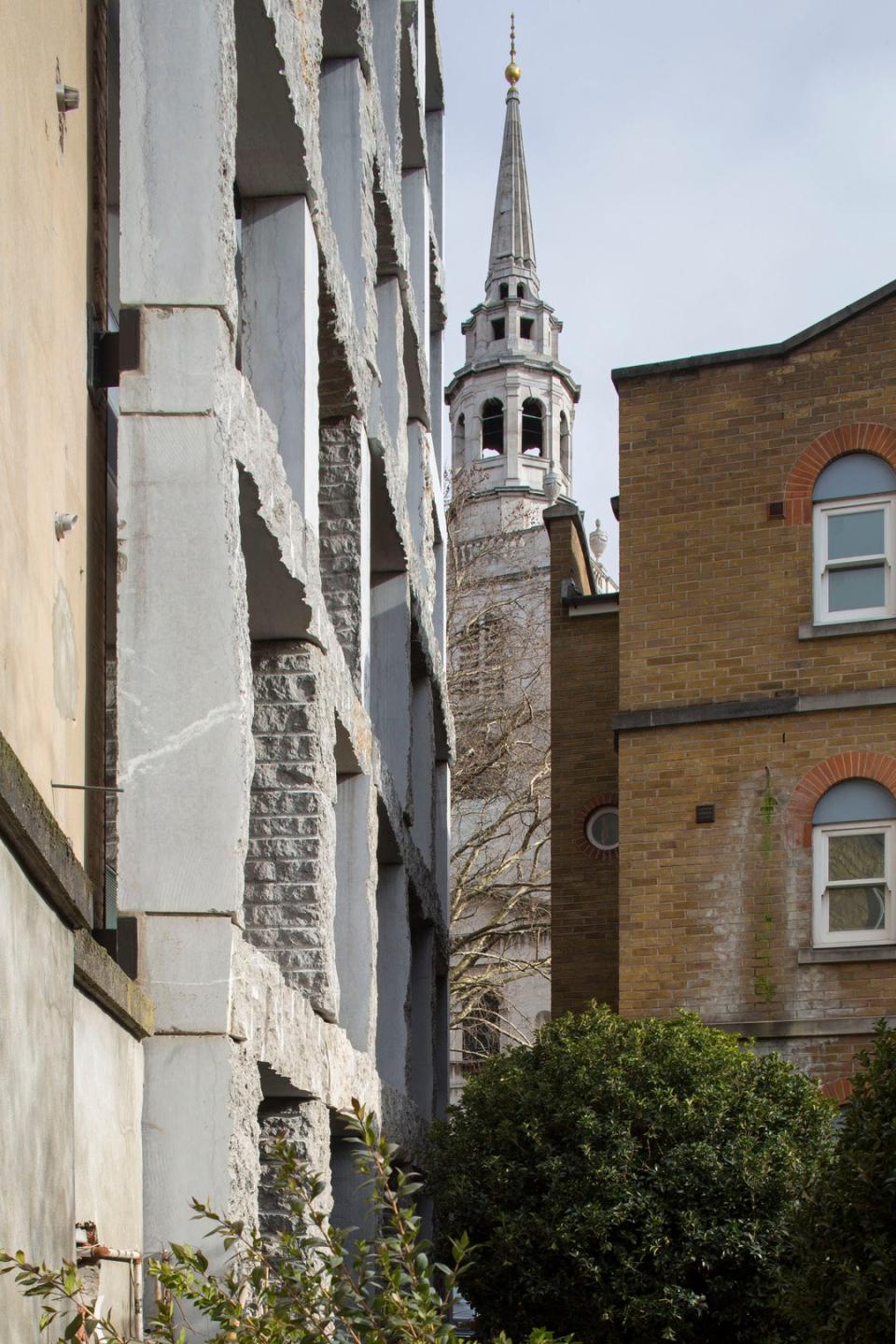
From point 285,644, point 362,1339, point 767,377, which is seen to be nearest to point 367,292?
point 285,644

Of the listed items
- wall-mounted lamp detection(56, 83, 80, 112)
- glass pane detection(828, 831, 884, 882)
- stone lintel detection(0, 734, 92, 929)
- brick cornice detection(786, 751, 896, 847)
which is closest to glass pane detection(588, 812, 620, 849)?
brick cornice detection(786, 751, 896, 847)

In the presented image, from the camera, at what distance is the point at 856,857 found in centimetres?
1959

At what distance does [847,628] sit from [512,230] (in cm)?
5556

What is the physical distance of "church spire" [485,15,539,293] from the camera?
72438mm

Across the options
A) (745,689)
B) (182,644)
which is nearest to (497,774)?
(745,689)

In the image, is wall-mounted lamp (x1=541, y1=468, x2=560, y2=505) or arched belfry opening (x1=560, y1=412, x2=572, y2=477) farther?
arched belfry opening (x1=560, y1=412, x2=572, y2=477)

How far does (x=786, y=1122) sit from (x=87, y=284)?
9452mm

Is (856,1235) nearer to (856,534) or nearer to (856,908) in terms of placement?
(856,908)

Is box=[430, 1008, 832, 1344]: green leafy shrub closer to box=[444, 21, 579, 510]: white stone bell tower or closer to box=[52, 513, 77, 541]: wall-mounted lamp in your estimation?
box=[52, 513, 77, 541]: wall-mounted lamp

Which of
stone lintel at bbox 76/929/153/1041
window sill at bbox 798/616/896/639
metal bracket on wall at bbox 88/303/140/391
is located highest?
window sill at bbox 798/616/896/639

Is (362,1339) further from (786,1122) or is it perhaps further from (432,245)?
(432,245)

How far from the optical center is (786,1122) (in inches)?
632

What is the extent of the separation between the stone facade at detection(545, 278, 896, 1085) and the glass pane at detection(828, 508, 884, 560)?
0.88 ft

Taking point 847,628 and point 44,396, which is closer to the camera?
point 44,396
